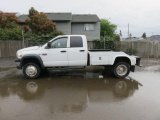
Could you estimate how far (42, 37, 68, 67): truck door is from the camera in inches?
375

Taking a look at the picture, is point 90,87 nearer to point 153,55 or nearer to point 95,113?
point 95,113

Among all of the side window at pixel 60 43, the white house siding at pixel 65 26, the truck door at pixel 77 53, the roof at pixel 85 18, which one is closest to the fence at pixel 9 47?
the side window at pixel 60 43

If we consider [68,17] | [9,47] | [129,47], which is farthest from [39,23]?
[129,47]

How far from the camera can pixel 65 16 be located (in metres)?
32.3

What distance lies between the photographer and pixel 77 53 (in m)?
9.62

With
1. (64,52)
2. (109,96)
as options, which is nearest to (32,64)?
(64,52)

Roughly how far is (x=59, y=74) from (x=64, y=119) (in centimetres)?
572

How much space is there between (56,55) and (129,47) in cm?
1066

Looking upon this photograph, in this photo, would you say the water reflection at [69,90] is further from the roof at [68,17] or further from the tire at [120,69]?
the roof at [68,17]

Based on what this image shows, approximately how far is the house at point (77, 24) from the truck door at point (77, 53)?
2196 cm

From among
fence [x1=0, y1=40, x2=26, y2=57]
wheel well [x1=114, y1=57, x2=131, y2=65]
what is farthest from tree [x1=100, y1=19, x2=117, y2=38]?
wheel well [x1=114, y1=57, x2=131, y2=65]

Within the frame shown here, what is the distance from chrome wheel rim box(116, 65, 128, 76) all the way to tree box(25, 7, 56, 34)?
18547 millimetres

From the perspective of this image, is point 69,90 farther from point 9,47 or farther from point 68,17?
point 68,17

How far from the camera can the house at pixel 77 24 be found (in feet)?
103
